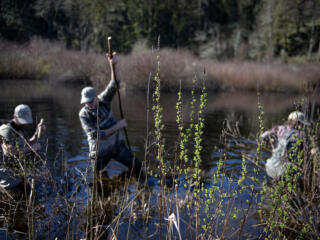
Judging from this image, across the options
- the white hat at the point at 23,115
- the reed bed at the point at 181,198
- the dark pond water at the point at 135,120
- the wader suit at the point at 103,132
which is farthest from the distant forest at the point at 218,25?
the reed bed at the point at 181,198

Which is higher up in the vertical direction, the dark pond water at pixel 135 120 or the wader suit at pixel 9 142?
the wader suit at pixel 9 142

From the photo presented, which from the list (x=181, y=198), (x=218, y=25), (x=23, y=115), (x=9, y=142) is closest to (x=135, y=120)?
(x=23, y=115)

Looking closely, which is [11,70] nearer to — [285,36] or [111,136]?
[111,136]

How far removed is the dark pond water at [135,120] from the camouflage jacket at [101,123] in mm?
618

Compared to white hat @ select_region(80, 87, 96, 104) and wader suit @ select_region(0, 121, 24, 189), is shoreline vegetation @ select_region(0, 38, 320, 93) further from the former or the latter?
wader suit @ select_region(0, 121, 24, 189)

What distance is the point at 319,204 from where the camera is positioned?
3.45 meters

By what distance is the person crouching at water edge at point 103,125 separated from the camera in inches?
204

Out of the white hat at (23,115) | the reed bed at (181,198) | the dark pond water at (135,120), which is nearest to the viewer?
the reed bed at (181,198)

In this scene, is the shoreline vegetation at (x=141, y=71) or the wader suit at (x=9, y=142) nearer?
the wader suit at (x=9, y=142)

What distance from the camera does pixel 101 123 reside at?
5.40 metres

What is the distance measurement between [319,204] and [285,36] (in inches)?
1679

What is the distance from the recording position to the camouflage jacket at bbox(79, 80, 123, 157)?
17.2ft

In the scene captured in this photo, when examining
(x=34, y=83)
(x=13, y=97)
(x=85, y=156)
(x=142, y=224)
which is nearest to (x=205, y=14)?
(x=34, y=83)

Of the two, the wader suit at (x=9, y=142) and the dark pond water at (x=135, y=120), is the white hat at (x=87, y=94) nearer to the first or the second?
the dark pond water at (x=135, y=120)
